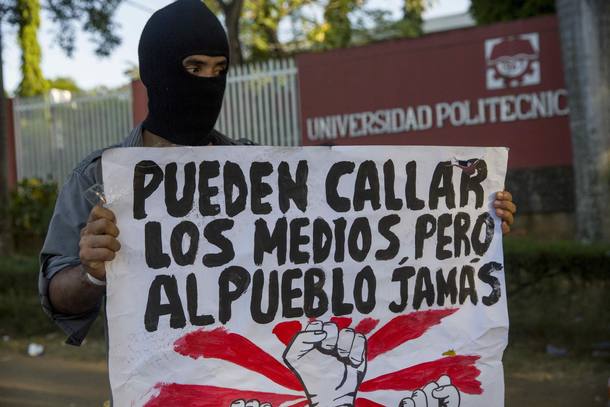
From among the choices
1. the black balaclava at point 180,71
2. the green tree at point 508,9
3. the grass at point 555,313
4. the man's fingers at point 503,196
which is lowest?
the grass at point 555,313

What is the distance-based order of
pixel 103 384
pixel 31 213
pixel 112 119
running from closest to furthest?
pixel 103 384
pixel 31 213
pixel 112 119

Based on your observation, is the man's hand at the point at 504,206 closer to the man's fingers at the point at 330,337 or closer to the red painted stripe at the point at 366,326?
the red painted stripe at the point at 366,326

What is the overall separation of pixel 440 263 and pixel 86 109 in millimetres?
13030

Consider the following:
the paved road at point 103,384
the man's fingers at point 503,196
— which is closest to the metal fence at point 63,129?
the paved road at point 103,384

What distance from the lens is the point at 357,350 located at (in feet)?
7.52

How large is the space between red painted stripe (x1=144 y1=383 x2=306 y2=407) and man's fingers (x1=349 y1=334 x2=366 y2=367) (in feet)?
0.59

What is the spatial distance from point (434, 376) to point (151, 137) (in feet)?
3.38

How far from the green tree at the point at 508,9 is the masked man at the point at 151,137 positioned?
1063 cm

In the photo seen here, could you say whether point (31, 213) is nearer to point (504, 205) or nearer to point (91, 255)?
point (504, 205)

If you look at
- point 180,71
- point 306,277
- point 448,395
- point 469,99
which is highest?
point 469,99

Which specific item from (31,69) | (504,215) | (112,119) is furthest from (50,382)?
(31,69)

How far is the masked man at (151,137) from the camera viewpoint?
6.66 ft

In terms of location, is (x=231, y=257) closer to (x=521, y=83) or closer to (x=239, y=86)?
(x=521, y=83)

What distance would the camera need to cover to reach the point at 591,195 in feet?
27.5
